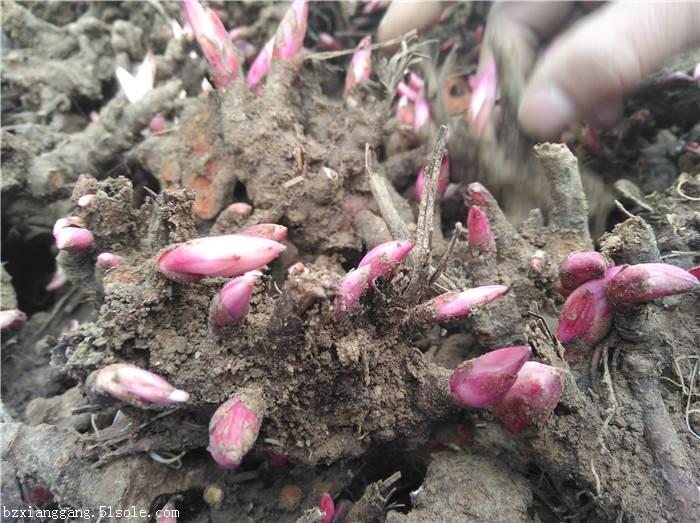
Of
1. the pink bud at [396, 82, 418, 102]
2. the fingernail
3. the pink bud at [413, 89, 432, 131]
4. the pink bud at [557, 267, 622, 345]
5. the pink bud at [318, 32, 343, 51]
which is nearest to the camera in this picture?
the pink bud at [557, 267, 622, 345]

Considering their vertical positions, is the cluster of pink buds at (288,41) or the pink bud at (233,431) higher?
the cluster of pink buds at (288,41)

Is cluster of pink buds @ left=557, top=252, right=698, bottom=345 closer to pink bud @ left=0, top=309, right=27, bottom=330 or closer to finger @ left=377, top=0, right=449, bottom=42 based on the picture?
finger @ left=377, top=0, right=449, bottom=42

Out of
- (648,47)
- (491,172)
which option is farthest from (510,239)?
(648,47)

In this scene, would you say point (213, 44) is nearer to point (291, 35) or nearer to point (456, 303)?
point (291, 35)

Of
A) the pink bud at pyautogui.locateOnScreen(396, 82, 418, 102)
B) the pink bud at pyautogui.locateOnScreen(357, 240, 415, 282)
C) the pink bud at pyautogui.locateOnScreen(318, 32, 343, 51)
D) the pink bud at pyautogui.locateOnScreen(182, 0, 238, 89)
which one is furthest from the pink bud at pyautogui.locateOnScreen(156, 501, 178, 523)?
the pink bud at pyautogui.locateOnScreen(318, 32, 343, 51)

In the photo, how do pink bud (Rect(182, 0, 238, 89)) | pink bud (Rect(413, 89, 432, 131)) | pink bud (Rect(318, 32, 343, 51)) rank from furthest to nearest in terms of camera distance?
pink bud (Rect(318, 32, 343, 51))
pink bud (Rect(413, 89, 432, 131))
pink bud (Rect(182, 0, 238, 89))

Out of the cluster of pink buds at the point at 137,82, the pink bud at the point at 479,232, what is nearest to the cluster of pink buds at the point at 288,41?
the cluster of pink buds at the point at 137,82

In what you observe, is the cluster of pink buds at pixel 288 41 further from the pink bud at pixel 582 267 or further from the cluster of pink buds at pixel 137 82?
the pink bud at pixel 582 267
